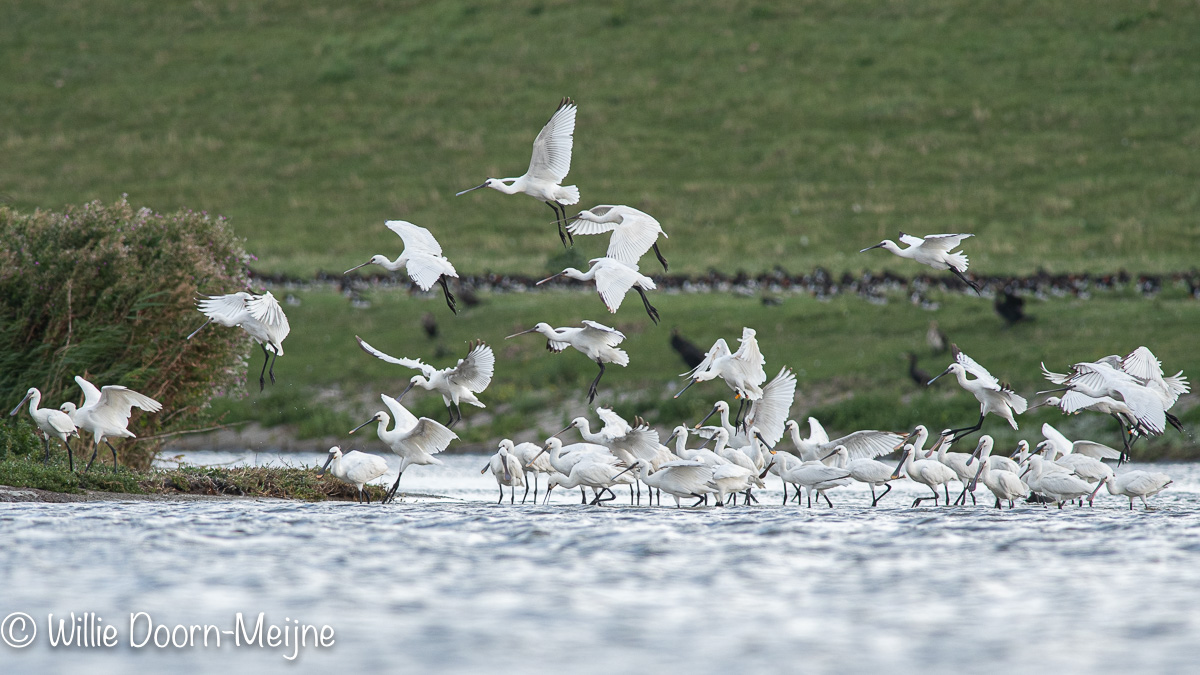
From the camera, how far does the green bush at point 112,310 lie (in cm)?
2034

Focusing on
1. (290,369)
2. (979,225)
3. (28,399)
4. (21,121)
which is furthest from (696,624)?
(21,121)

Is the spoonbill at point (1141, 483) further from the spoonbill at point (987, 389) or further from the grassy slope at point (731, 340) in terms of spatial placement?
the grassy slope at point (731, 340)

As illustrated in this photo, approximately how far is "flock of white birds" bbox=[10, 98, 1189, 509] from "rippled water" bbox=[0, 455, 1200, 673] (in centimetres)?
99

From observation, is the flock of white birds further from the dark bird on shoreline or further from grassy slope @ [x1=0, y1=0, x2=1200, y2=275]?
grassy slope @ [x1=0, y1=0, x2=1200, y2=275]

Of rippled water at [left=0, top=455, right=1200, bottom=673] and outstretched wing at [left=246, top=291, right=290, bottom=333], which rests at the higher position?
outstretched wing at [left=246, top=291, right=290, bottom=333]

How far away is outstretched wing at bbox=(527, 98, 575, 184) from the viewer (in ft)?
58.4

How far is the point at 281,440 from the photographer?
37.1 metres

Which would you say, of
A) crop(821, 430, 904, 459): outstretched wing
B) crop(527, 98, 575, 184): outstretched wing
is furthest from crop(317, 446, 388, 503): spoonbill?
crop(821, 430, 904, 459): outstretched wing

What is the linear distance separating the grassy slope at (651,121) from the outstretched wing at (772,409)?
32.2 meters

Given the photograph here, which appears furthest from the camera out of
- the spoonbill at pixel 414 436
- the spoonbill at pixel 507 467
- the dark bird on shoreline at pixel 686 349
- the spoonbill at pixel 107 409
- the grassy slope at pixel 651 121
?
the grassy slope at pixel 651 121

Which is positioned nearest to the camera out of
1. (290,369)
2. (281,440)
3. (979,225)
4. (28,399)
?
(28,399)

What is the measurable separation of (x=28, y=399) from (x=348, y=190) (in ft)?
175

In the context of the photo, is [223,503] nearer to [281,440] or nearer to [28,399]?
[28,399]

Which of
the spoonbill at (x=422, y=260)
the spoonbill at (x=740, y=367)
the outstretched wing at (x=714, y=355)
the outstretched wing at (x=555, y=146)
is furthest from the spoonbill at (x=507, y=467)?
the outstretched wing at (x=555, y=146)
